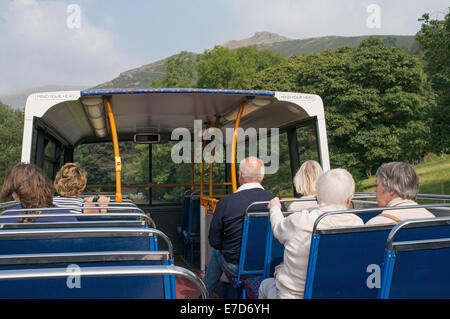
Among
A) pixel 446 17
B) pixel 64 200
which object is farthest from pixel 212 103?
pixel 446 17

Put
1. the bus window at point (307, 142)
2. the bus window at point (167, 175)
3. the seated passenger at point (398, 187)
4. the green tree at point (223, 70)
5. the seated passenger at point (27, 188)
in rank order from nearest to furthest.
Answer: the seated passenger at point (398, 187) < the seated passenger at point (27, 188) < the bus window at point (307, 142) < the bus window at point (167, 175) < the green tree at point (223, 70)

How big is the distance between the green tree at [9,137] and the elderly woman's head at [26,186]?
152ft

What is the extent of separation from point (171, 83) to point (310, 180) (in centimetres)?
4543

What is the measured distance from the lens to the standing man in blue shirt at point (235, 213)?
4312 millimetres

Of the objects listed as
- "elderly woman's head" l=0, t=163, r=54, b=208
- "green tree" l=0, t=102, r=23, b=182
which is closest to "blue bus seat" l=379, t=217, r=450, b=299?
"elderly woman's head" l=0, t=163, r=54, b=208

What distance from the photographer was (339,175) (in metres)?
2.87

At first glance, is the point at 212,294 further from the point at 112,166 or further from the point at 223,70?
the point at 223,70

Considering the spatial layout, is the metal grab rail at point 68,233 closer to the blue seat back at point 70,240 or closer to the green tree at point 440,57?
the blue seat back at point 70,240

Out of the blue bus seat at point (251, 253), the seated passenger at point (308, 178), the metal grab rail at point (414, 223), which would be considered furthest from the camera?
the seated passenger at point (308, 178)

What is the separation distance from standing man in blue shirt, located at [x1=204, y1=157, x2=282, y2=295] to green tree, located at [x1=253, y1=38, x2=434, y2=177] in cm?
2837

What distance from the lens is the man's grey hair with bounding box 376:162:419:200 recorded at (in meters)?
3.04

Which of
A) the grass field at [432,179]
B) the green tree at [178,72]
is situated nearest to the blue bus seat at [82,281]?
the grass field at [432,179]

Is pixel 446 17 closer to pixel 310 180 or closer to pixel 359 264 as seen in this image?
pixel 310 180

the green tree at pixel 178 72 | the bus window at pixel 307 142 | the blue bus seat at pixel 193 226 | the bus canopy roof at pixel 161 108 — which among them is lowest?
the blue bus seat at pixel 193 226
